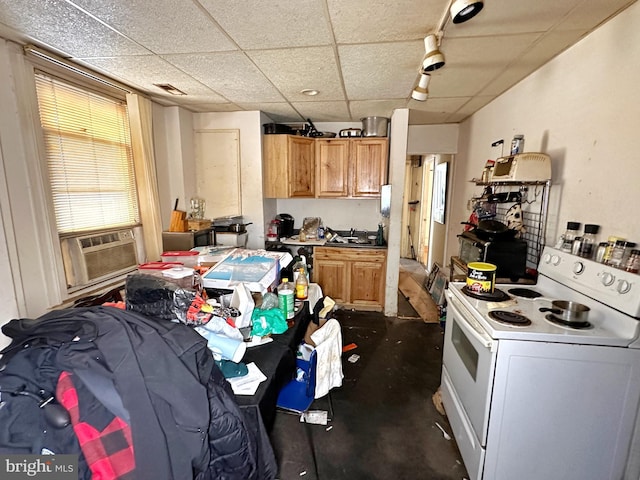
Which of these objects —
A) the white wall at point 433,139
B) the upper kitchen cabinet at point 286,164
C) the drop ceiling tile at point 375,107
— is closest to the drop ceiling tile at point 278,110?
the upper kitchen cabinet at point 286,164

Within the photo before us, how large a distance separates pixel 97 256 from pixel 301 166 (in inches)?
92.0

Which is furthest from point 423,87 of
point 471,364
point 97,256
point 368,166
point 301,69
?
point 97,256

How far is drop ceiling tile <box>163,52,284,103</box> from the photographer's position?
2.01m

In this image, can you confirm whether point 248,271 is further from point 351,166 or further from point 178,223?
point 351,166

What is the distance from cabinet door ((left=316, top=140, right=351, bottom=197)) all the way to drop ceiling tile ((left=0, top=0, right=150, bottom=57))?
2197 mm

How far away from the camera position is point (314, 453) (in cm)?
172

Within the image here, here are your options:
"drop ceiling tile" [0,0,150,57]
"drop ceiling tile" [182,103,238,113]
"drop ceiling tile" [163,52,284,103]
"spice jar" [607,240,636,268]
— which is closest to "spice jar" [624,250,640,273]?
"spice jar" [607,240,636,268]

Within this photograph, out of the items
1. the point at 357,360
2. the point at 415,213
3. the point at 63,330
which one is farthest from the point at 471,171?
the point at 63,330

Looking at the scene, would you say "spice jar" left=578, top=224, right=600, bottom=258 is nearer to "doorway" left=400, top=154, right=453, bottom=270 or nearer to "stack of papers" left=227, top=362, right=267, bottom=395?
"stack of papers" left=227, top=362, right=267, bottom=395

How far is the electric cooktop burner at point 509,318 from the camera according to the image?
1.31 metres

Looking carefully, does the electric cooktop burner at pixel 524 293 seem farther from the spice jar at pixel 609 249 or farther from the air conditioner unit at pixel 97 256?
the air conditioner unit at pixel 97 256

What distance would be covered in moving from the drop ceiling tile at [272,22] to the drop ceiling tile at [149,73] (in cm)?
76

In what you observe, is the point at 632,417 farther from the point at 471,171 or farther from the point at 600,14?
the point at 471,171

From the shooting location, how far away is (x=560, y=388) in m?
1.25
